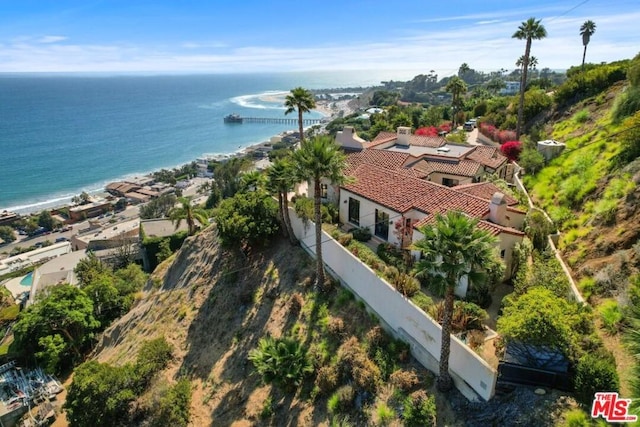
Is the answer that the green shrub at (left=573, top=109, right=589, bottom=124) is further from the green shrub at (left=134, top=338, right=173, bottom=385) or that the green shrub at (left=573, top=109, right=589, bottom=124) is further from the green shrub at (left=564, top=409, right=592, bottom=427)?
the green shrub at (left=134, top=338, right=173, bottom=385)

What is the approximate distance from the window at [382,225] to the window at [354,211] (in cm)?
210

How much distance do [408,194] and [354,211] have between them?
15.1 feet

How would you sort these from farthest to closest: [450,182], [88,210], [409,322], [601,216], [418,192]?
1. [88,210]
2. [450,182]
3. [418,192]
4. [601,216]
5. [409,322]

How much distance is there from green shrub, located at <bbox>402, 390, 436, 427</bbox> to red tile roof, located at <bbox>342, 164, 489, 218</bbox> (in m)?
10.5

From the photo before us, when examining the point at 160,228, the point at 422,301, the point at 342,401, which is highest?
the point at 422,301

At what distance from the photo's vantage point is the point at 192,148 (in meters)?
150

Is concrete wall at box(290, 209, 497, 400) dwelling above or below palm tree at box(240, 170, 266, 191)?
below

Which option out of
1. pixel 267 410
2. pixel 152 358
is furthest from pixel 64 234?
pixel 267 410

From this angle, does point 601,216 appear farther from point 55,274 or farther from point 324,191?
point 55,274

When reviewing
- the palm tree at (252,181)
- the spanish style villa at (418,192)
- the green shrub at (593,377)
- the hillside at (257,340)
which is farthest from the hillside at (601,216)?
the palm tree at (252,181)

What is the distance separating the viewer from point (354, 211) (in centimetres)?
2848

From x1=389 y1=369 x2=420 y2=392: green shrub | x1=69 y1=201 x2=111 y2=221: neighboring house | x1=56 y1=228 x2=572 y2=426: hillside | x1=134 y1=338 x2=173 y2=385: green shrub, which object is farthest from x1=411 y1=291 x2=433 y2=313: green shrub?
x1=69 y1=201 x2=111 y2=221: neighboring house

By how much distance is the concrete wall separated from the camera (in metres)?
14.3

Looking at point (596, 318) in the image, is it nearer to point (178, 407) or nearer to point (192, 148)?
point (178, 407)
